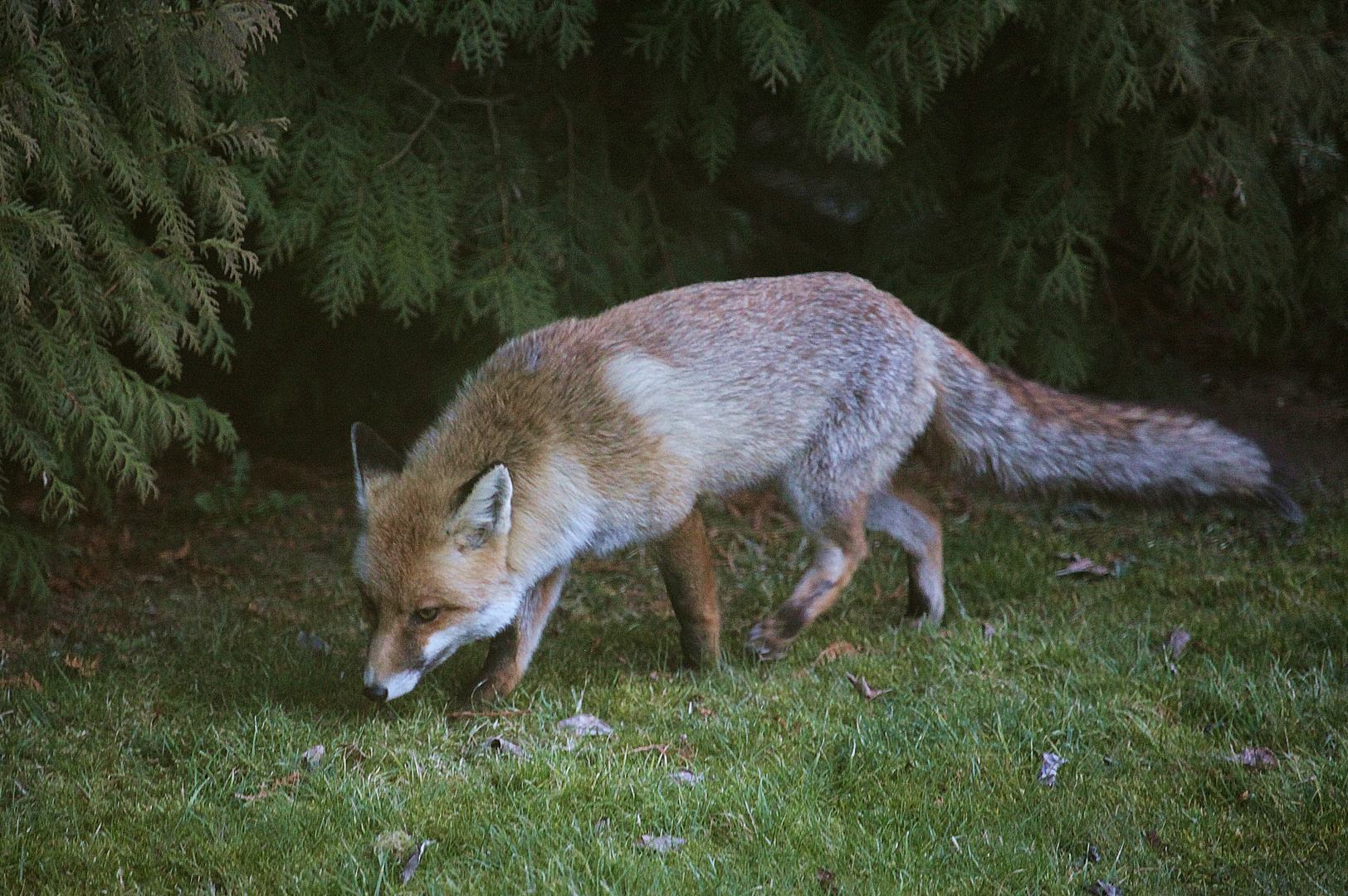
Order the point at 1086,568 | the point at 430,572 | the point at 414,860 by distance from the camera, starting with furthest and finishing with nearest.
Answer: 1. the point at 1086,568
2. the point at 430,572
3. the point at 414,860

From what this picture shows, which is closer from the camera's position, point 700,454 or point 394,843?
point 394,843

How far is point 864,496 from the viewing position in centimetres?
466

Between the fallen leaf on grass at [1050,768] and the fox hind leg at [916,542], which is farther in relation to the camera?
the fox hind leg at [916,542]

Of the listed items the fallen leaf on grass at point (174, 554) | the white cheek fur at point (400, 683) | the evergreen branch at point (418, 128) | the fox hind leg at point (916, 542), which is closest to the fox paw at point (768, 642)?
the fox hind leg at point (916, 542)

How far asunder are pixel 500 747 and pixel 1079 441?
258cm

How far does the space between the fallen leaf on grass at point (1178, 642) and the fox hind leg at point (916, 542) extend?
0.93m

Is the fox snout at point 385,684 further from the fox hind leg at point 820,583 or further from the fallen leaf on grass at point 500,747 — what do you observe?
the fox hind leg at point 820,583

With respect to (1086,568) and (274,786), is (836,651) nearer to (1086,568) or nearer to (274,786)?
(1086,568)

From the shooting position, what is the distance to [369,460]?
160 inches

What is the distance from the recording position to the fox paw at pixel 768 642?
4.48 meters

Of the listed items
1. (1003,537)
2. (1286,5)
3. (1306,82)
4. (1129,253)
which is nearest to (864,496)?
(1003,537)

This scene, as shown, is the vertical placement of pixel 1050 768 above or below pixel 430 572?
below

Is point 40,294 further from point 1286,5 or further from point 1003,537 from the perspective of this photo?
point 1286,5

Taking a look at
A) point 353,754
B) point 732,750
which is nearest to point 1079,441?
point 732,750
